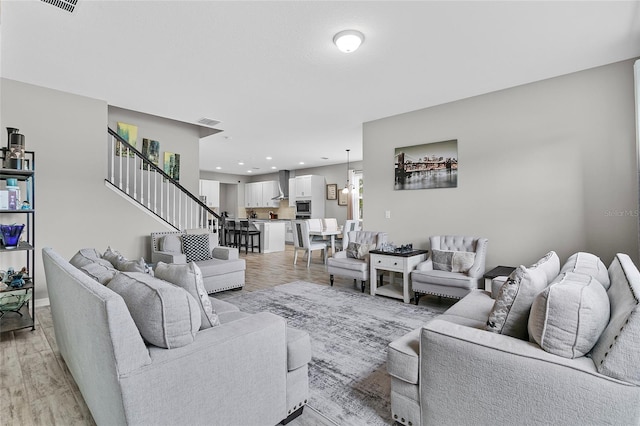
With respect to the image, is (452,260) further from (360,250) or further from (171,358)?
(171,358)

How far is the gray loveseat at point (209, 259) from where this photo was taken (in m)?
4.28

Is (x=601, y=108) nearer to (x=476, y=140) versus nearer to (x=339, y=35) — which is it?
(x=476, y=140)

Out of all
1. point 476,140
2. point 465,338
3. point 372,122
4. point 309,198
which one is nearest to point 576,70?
point 476,140

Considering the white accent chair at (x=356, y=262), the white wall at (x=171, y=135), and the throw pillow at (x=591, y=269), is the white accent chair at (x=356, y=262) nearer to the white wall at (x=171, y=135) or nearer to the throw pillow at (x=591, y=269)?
the throw pillow at (x=591, y=269)

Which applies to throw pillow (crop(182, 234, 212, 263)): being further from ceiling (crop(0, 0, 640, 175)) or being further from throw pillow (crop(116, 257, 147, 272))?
throw pillow (crop(116, 257, 147, 272))

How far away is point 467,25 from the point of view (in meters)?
2.55

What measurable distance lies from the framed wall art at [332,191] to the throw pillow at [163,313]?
8.82 metres

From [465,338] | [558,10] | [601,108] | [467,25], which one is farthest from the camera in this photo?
[601,108]

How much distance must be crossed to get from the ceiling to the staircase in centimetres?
102

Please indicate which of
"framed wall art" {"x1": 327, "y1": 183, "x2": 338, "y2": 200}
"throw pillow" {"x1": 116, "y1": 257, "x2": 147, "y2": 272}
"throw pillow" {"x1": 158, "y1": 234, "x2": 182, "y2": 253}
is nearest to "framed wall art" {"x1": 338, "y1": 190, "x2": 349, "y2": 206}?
"framed wall art" {"x1": 327, "y1": 183, "x2": 338, "y2": 200}

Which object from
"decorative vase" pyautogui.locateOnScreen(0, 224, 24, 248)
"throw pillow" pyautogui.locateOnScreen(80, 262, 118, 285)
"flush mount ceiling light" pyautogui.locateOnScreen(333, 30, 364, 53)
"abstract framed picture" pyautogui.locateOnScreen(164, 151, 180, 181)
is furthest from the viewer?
"abstract framed picture" pyautogui.locateOnScreen(164, 151, 180, 181)

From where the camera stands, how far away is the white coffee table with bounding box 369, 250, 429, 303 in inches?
157

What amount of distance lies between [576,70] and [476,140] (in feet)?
3.95

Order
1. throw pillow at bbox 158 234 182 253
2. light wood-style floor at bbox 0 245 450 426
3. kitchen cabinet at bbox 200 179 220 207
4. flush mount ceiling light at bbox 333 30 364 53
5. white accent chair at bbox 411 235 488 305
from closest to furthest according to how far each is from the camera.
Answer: light wood-style floor at bbox 0 245 450 426 < flush mount ceiling light at bbox 333 30 364 53 < white accent chair at bbox 411 235 488 305 < throw pillow at bbox 158 234 182 253 < kitchen cabinet at bbox 200 179 220 207
